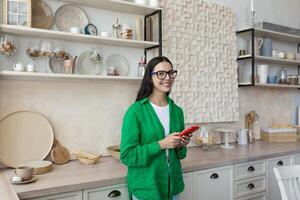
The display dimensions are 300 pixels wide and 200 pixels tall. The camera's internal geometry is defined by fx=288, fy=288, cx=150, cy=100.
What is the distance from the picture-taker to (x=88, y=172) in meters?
1.82

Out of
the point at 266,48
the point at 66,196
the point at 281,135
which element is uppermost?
the point at 266,48

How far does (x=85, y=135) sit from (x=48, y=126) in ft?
0.98

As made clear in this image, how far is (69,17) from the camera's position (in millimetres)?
2152

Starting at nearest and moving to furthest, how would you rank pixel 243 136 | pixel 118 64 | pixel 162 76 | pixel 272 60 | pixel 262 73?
pixel 162 76 < pixel 118 64 < pixel 243 136 < pixel 262 73 < pixel 272 60

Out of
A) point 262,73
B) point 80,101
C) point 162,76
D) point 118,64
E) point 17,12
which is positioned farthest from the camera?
point 262,73

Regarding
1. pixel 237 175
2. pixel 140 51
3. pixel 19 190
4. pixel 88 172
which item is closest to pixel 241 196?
pixel 237 175

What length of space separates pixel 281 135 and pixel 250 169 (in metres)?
0.98

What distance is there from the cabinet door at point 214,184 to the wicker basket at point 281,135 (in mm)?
1131

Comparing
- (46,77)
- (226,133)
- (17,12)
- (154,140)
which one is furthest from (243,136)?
(17,12)

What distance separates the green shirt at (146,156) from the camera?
1.52 m

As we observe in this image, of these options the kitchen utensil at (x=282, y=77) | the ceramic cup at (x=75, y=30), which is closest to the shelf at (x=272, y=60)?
the kitchen utensil at (x=282, y=77)

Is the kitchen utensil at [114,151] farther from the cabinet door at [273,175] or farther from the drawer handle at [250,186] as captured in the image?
the cabinet door at [273,175]

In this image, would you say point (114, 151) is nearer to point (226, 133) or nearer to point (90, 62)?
point (90, 62)

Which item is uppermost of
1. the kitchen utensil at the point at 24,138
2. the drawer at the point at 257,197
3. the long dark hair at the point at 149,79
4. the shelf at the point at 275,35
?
the shelf at the point at 275,35
